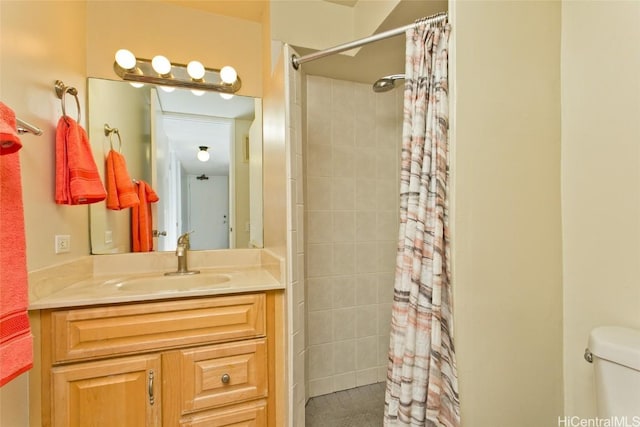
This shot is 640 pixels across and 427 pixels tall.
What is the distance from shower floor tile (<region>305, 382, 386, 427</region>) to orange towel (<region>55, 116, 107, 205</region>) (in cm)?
165

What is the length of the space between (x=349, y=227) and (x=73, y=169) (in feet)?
4.91

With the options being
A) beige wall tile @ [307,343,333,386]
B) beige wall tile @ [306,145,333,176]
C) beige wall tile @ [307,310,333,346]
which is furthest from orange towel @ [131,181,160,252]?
beige wall tile @ [307,343,333,386]

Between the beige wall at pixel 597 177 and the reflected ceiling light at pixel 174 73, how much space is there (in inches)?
66.6

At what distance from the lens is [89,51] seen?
1.61 metres

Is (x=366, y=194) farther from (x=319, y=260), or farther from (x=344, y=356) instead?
(x=344, y=356)

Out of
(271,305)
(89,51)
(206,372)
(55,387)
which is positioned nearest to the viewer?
(55,387)

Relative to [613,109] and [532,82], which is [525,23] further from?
[613,109]

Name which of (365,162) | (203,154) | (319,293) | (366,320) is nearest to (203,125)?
(203,154)

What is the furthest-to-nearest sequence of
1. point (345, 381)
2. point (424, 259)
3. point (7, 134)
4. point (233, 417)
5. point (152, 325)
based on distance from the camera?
point (345, 381), point (233, 417), point (152, 325), point (424, 259), point (7, 134)

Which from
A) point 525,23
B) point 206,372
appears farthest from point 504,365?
point 525,23

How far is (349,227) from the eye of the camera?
6.54 ft

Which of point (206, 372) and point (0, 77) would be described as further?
point (206, 372)

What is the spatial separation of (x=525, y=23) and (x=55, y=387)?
2.26 metres

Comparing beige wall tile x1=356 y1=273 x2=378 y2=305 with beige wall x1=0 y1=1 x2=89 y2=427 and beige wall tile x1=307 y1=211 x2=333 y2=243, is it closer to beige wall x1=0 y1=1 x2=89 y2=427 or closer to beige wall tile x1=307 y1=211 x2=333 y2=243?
beige wall tile x1=307 y1=211 x2=333 y2=243
